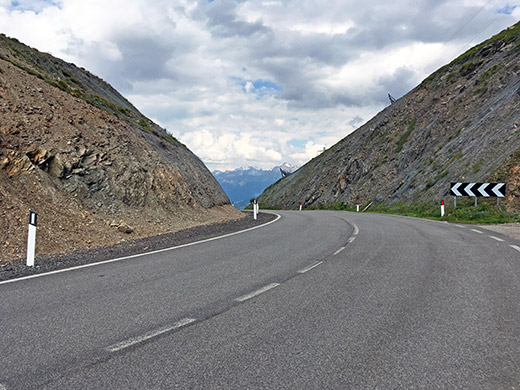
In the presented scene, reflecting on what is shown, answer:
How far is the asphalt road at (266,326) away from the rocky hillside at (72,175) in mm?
5007

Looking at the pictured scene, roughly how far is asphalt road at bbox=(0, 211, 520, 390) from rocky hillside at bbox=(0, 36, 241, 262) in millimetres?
5007

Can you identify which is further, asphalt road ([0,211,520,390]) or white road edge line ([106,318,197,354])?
white road edge line ([106,318,197,354])

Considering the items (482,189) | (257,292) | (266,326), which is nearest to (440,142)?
(482,189)

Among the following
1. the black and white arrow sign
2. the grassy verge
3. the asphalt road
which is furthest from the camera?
the black and white arrow sign

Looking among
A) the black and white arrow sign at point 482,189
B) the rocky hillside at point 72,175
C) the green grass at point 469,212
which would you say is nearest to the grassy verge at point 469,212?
the green grass at point 469,212

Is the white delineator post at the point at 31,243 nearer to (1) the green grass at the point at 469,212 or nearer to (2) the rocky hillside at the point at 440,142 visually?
(1) the green grass at the point at 469,212

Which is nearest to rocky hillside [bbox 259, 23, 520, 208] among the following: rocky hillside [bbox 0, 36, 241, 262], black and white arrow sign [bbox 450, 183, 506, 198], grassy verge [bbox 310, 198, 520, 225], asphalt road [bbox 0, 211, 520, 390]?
grassy verge [bbox 310, 198, 520, 225]

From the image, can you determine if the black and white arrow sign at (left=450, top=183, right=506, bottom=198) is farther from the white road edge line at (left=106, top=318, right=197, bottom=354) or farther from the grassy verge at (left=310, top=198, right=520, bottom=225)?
the white road edge line at (left=106, top=318, right=197, bottom=354)

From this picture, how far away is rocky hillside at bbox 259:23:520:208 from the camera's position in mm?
24594

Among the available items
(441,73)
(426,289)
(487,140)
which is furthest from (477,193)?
(441,73)

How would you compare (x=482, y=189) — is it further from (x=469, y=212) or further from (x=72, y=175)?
(x=72, y=175)

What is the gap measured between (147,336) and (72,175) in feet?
40.2

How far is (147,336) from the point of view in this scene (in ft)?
12.1

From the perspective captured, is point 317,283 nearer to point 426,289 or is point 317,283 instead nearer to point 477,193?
point 426,289
